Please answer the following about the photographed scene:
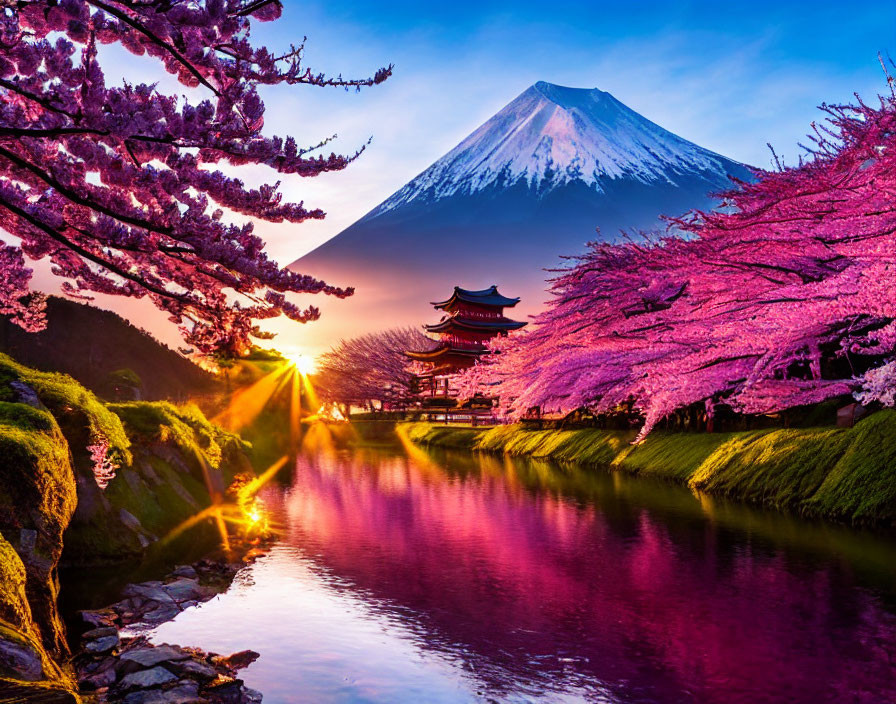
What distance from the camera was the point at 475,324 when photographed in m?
64.2

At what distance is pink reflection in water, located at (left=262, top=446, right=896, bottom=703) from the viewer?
5406mm

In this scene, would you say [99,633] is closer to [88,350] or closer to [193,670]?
[193,670]

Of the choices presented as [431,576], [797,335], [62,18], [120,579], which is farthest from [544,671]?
[797,335]

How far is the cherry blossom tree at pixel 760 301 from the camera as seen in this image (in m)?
10.2

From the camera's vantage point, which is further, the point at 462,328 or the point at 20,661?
the point at 462,328

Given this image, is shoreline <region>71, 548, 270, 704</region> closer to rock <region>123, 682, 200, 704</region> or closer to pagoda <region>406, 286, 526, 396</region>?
rock <region>123, 682, 200, 704</region>

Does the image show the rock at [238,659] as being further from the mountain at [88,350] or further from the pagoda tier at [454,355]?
the pagoda tier at [454,355]

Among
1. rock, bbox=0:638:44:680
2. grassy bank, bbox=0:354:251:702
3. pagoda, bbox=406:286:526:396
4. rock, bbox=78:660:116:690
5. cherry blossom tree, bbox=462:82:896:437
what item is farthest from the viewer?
pagoda, bbox=406:286:526:396

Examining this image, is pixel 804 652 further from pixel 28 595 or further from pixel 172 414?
pixel 172 414

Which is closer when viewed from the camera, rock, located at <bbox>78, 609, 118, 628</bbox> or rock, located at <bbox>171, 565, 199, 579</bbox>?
rock, located at <bbox>78, 609, 118, 628</bbox>

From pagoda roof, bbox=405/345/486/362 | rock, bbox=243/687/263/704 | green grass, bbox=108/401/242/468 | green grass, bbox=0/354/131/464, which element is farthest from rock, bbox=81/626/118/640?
pagoda roof, bbox=405/345/486/362

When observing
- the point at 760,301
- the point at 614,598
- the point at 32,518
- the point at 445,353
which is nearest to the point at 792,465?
the point at 760,301

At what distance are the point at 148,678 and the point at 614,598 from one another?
4690 mm

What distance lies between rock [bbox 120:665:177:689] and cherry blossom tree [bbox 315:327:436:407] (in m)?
64.0
